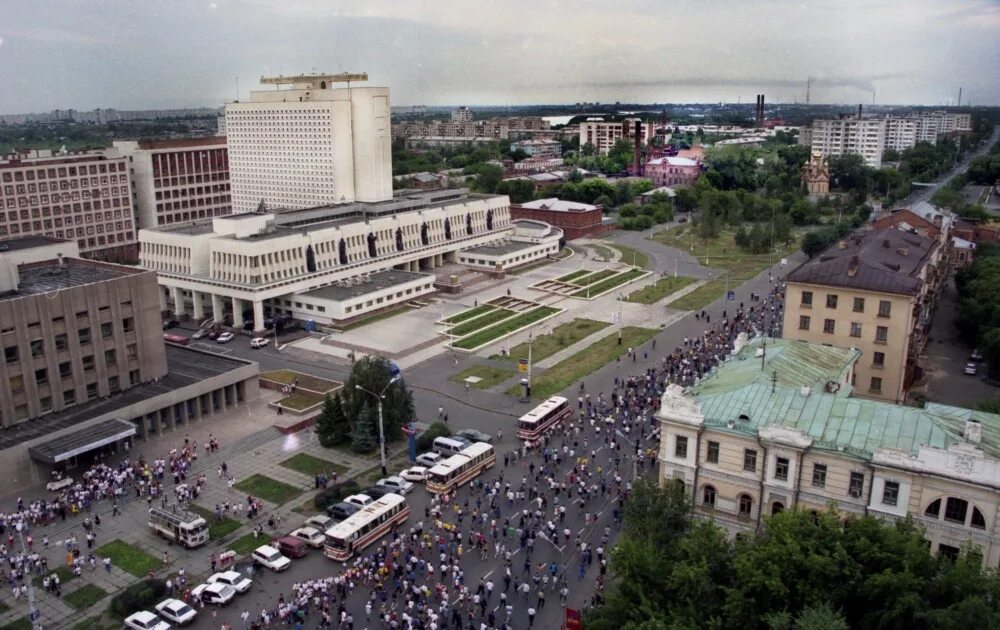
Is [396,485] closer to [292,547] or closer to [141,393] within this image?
[292,547]

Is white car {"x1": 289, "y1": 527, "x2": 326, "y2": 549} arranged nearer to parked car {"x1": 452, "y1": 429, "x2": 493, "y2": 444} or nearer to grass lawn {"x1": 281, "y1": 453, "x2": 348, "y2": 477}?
grass lawn {"x1": 281, "y1": 453, "x2": 348, "y2": 477}

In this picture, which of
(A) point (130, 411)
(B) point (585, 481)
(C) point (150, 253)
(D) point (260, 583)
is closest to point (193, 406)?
(A) point (130, 411)

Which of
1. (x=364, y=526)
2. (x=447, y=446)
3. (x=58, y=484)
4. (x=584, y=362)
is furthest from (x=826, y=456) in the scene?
(x=58, y=484)

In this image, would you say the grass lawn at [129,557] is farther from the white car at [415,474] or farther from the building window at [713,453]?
the building window at [713,453]

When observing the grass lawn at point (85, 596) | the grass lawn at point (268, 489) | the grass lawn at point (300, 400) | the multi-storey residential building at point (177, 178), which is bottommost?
the grass lawn at point (85, 596)

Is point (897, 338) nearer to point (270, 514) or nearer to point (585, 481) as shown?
point (585, 481)

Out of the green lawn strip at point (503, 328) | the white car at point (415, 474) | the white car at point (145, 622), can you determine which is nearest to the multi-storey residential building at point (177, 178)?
the green lawn strip at point (503, 328)
